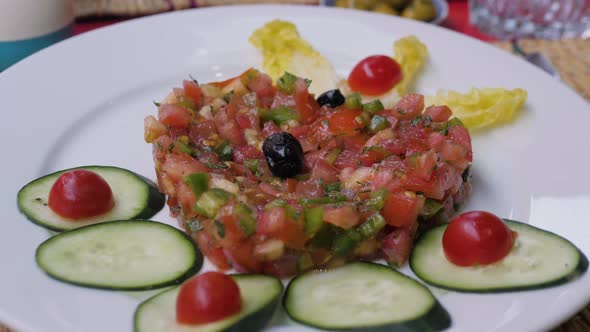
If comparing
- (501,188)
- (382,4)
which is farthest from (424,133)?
(382,4)

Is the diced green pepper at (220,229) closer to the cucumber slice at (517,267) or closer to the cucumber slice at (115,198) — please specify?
the cucumber slice at (115,198)

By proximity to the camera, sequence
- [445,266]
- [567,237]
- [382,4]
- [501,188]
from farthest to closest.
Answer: [382,4] → [501,188] → [567,237] → [445,266]

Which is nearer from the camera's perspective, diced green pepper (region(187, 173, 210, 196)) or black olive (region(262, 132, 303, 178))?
diced green pepper (region(187, 173, 210, 196))

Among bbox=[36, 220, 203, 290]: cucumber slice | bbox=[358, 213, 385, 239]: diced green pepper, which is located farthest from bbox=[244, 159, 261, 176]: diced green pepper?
bbox=[358, 213, 385, 239]: diced green pepper

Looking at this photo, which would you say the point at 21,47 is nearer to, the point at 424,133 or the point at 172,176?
the point at 172,176

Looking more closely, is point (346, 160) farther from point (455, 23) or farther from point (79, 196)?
point (455, 23)

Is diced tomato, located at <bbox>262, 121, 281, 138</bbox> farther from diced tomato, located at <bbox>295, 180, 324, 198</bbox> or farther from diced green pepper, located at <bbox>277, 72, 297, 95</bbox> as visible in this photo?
diced tomato, located at <bbox>295, 180, 324, 198</bbox>

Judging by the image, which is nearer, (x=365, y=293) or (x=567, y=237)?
(x=365, y=293)
